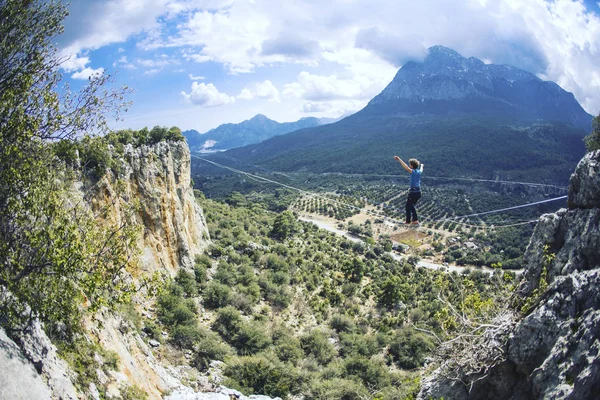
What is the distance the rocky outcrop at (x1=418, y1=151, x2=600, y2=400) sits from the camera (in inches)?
312

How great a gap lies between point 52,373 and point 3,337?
129 centimetres

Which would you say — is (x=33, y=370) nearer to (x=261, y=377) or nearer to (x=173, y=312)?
(x=261, y=377)

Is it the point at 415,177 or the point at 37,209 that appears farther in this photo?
the point at 415,177

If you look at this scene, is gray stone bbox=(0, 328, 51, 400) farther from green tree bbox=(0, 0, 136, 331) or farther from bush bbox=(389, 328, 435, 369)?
bush bbox=(389, 328, 435, 369)

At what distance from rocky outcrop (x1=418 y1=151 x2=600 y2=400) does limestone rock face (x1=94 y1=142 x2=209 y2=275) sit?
612 inches

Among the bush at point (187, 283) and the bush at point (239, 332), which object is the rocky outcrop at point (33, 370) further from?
the bush at point (187, 283)

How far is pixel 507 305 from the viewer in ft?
36.7

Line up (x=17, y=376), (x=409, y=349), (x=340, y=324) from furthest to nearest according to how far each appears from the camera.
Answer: (x=340, y=324) → (x=409, y=349) → (x=17, y=376)

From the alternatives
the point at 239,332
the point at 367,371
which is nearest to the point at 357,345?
the point at 367,371

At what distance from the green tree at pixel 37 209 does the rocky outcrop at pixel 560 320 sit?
10113 millimetres

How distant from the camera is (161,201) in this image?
22.8 metres

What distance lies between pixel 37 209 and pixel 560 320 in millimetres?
12609

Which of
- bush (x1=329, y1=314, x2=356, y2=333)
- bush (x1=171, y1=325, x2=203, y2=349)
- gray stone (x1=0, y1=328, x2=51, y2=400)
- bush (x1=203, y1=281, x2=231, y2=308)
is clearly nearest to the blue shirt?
gray stone (x1=0, y1=328, x2=51, y2=400)

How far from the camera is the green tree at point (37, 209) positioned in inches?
327
